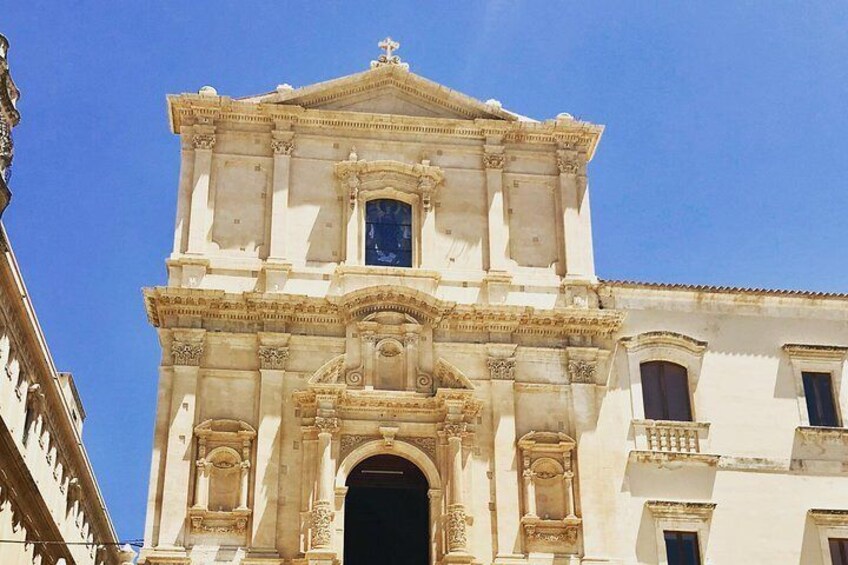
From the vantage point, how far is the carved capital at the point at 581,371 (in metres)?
30.3

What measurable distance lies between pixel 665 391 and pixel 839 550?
5.18 meters

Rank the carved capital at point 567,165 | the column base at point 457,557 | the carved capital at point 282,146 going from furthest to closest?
the carved capital at point 567,165 < the carved capital at point 282,146 < the column base at point 457,557

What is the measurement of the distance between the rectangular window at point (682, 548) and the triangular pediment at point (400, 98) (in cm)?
1099

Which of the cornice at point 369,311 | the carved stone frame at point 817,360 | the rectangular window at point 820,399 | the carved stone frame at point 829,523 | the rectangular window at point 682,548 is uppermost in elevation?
the cornice at point 369,311

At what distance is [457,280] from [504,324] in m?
1.66

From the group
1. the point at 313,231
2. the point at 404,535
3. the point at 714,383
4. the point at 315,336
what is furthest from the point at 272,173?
the point at 714,383

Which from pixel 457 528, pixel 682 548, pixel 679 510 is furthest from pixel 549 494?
pixel 682 548

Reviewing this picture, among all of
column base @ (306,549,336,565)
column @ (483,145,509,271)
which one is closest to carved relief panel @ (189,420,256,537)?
column base @ (306,549,336,565)

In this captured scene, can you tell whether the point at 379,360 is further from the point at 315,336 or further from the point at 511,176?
the point at 511,176

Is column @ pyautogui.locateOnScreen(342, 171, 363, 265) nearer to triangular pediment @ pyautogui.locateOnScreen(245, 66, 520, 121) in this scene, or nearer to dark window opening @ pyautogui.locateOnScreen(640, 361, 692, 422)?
triangular pediment @ pyautogui.locateOnScreen(245, 66, 520, 121)

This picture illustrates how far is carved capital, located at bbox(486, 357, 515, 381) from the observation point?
1185 inches

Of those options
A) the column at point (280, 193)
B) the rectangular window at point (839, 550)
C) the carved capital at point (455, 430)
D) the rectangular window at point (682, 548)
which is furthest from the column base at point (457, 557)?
the rectangular window at point (839, 550)

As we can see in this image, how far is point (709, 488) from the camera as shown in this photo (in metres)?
29.8

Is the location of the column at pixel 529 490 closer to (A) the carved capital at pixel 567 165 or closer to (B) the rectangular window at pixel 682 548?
(B) the rectangular window at pixel 682 548
